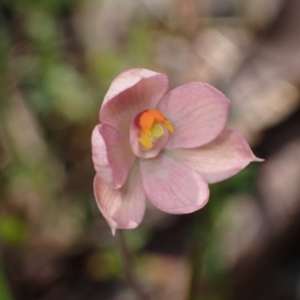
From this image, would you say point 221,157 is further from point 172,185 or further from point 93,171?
point 93,171

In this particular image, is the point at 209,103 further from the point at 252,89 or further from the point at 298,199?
the point at 252,89

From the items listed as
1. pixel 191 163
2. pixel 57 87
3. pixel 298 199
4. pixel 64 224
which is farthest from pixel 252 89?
pixel 191 163

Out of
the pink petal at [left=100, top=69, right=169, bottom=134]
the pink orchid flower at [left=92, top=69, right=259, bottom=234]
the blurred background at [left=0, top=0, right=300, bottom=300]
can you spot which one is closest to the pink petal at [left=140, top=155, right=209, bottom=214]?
the pink orchid flower at [left=92, top=69, right=259, bottom=234]

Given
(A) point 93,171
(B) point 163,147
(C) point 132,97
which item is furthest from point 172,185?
(A) point 93,171

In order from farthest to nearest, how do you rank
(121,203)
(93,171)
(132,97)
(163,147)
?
(93,171)
(163,147)
(132,97)
(121,203)

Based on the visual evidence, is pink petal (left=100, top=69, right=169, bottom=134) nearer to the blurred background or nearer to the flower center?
the flower center

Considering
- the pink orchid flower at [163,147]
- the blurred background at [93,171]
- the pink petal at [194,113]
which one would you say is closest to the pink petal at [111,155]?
the pink orchid flower at [163,147]

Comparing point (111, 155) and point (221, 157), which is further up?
point (111, 155)
